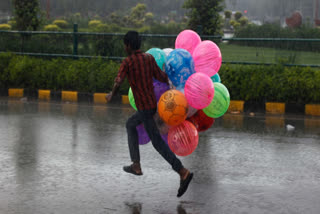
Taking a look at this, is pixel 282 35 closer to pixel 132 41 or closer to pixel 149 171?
pixel 149 171

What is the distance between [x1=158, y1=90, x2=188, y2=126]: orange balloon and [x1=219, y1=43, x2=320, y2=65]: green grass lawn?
25.3 feet

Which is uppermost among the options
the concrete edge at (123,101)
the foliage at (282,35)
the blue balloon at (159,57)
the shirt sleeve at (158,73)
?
the blue balloon at (159,57)

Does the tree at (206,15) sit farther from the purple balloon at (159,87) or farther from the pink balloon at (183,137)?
the pink balloon at (183,137)

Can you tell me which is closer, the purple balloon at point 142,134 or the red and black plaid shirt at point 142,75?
the red and black plaid shirt at point 142,75

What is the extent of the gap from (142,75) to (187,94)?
18.6 inches

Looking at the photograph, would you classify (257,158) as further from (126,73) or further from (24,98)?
(24,98)

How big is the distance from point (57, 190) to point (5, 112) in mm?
6092

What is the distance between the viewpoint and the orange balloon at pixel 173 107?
5.52m

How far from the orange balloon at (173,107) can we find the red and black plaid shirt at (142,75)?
13cm

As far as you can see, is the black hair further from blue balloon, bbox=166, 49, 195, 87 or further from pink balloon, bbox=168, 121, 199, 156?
pink balloon, bbox=168, 121, 199, 156

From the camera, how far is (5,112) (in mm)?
11453

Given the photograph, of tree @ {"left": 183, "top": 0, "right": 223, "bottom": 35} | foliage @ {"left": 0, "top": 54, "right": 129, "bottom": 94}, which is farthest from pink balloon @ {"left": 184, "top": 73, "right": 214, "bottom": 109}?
tree @ {"left": 183, "top": 0, "right": 223, "bottom": 35}

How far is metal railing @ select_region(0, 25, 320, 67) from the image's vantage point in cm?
1283

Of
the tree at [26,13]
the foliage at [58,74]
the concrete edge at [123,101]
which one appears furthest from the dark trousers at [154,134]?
the tree at [26,13]
